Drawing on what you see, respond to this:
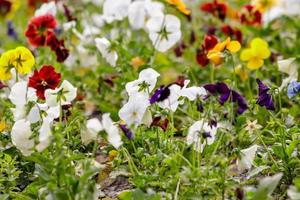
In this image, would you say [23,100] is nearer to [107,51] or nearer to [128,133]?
[128,133]

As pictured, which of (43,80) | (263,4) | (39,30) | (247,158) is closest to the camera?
(247,158)

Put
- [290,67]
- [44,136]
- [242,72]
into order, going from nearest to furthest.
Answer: [44,136] < [290,67] < [242,72]

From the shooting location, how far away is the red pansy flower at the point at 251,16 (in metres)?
3.39

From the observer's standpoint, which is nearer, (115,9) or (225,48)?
(225,48)

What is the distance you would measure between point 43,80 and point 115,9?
80 cm

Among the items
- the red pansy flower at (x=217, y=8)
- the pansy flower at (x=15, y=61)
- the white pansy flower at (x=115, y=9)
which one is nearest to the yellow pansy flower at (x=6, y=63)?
the pansy flower at (x=15, y=61)

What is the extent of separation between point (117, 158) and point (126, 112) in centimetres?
13

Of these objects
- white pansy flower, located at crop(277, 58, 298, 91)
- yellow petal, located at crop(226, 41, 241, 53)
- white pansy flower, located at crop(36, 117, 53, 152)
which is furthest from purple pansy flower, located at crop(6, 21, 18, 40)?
white pansy flower, located at crop(36, 117, 53, 152)

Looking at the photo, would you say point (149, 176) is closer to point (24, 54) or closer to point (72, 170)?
point (72, 170)

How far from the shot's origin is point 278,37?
367 centimetres

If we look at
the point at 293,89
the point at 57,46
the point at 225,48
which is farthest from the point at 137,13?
the point at 293,89

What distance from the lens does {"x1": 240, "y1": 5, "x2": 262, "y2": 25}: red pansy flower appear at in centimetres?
339

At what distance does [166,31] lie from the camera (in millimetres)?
2861

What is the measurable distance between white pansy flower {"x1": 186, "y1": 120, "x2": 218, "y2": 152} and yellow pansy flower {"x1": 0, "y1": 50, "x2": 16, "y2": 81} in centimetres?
63
